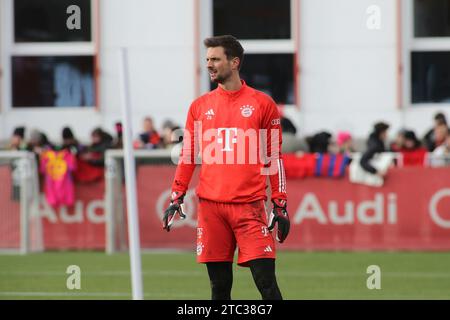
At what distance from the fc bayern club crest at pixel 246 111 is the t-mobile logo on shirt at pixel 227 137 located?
0.42 feet

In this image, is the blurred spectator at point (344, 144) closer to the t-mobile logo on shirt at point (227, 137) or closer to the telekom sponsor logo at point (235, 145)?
the telekom sponsor logo at point (235, 145)

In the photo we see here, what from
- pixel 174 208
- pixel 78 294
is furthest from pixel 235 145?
pixel 78 294

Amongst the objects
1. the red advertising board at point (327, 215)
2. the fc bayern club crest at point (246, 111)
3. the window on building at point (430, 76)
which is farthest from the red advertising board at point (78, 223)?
the fc bayern club crest at point (246, 111)

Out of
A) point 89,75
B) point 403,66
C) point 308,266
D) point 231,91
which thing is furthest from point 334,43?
point 231,91

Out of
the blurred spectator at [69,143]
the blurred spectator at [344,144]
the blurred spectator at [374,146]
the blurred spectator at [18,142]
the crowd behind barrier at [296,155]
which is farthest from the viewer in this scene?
the blurred spectator at [18,142]

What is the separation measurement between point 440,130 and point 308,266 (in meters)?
4.84

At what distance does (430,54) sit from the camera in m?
28.8

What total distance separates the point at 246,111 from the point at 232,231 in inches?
36.0

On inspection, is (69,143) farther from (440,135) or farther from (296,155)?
(440,135)

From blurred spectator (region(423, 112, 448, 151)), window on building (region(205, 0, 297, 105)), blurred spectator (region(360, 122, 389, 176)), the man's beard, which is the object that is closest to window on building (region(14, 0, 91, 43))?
window on building (region(205, 0, 297, 105))

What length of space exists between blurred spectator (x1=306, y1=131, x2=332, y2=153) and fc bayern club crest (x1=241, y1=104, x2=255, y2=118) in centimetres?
1195

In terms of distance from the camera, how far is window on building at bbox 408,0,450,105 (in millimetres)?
28406

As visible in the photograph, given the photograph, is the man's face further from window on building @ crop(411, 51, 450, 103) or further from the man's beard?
A: window on building @ crop(411, 51, 450, 103)

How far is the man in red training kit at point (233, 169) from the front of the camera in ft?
34.3
